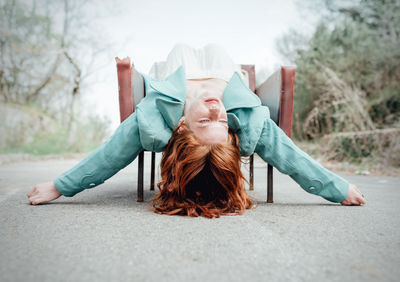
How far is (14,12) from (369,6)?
1001 cm

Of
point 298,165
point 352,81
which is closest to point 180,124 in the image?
point 298,165

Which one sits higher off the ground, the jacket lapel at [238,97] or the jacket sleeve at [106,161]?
the jacket lapel at [238,97]

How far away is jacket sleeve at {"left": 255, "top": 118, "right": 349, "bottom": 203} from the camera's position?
1.53 metres

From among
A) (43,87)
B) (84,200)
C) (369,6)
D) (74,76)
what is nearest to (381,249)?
(84,200)

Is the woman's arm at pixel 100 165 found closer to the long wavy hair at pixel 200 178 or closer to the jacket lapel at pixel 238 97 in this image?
the long wavy hair at pixel 200 178

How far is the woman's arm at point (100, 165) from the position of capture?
58.9 inches

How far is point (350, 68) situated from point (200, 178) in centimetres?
634

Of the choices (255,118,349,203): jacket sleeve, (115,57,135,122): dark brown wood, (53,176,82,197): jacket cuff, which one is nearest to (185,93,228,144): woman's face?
(255,118,349,203): jacket sleeve

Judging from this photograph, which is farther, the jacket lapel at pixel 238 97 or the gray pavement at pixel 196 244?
the jacket lapel at pixel 238 97

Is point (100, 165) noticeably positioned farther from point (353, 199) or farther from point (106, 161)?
point (353, 199)

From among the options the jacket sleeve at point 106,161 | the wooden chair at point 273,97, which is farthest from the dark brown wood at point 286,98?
the jacket sleeve at point 106,161

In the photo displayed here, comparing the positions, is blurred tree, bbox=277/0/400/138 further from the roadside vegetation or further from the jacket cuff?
the jacket cuff

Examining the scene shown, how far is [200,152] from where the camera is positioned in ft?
4.41

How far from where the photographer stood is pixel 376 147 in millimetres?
4004
